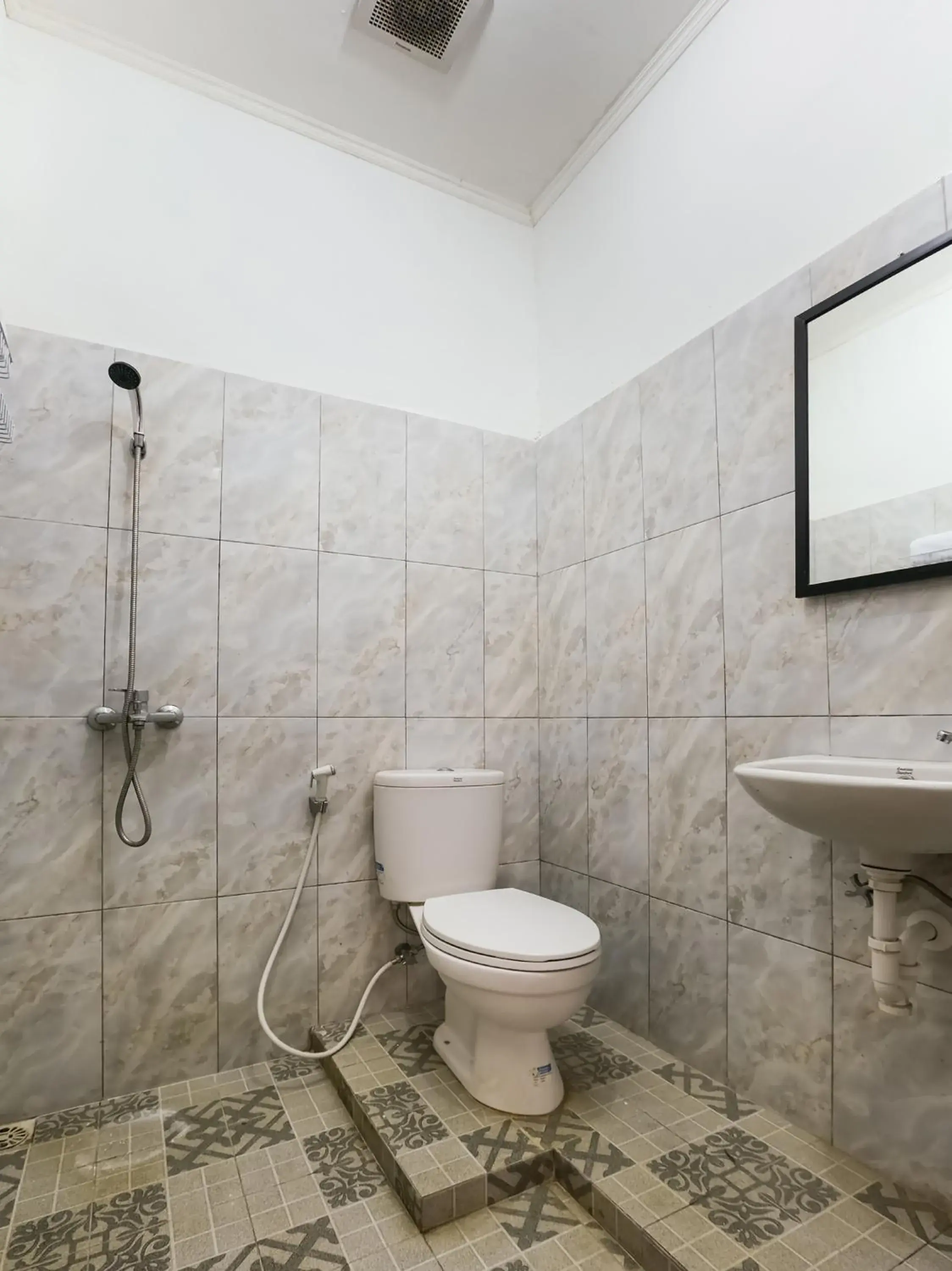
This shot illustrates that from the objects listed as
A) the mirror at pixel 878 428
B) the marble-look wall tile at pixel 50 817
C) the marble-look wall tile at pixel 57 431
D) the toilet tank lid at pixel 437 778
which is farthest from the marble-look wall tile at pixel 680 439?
the marble-look wall tile at pixel 50 817

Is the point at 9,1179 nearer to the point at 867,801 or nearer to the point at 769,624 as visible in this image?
the point at 867,801

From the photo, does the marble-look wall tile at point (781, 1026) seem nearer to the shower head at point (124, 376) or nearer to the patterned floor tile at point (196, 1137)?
the patterned floor tile at point (196, 1137)

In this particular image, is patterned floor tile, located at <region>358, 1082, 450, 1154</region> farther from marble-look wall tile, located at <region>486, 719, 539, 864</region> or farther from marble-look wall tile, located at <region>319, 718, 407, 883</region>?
marble-look wall tile, located at <region>486, 719, 539, 864</region>

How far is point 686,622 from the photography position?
178 cm

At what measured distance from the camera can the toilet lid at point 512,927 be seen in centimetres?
143

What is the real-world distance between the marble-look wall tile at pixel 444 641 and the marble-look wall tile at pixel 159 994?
82 centimetres

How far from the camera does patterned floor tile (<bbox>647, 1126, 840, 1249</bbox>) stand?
1.17 meters

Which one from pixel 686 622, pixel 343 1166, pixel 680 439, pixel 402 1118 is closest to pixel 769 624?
pixel 686 622

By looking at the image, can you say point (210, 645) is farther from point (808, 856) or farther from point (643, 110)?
point (643, 110)

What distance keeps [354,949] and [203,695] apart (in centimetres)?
82

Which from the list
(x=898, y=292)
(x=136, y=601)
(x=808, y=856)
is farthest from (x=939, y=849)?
(x=136, y=601)

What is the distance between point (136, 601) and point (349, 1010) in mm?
1245

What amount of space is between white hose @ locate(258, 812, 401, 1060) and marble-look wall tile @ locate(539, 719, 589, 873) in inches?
23.0

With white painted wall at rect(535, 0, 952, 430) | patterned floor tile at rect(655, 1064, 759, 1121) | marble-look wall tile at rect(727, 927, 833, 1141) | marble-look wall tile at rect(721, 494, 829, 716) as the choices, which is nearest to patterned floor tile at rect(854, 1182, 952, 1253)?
marble-look wall tile at rect(727, 927, 833, 1141)
